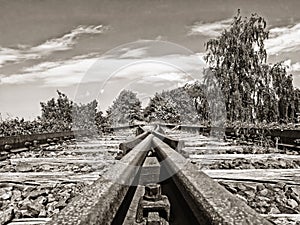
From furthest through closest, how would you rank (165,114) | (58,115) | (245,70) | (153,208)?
(165,114) < (58,115) < (245,70) < (153,208)

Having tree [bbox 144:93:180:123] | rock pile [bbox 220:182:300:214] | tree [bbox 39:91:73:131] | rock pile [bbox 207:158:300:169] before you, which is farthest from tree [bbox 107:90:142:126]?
tree [bbox 144:93:180:123]

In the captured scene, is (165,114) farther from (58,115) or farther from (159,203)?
(159,203)

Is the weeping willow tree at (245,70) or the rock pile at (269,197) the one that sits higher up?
the weeping willow tree at (245,70)

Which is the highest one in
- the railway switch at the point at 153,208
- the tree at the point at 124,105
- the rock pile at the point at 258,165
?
the tree at the point at 124,105

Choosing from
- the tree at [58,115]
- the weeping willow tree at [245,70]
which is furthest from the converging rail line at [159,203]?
the weeping willow tree at [245,70]

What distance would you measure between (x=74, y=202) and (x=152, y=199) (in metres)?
0.65

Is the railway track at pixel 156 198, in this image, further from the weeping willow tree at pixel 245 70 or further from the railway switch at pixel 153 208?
the weeping willow tree at pixel 245 70

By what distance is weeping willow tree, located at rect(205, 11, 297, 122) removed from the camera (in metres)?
15.9

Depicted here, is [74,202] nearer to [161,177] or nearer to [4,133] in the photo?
[161,177]

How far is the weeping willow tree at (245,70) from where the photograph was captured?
15880 millimetres

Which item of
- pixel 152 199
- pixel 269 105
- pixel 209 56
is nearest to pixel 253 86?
pixel 269 105

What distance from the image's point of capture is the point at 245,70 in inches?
703

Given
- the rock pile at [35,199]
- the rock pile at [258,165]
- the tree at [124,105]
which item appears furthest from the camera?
the tree at [124,105]

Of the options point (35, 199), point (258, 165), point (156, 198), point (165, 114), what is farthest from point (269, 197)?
point (165, 114)
